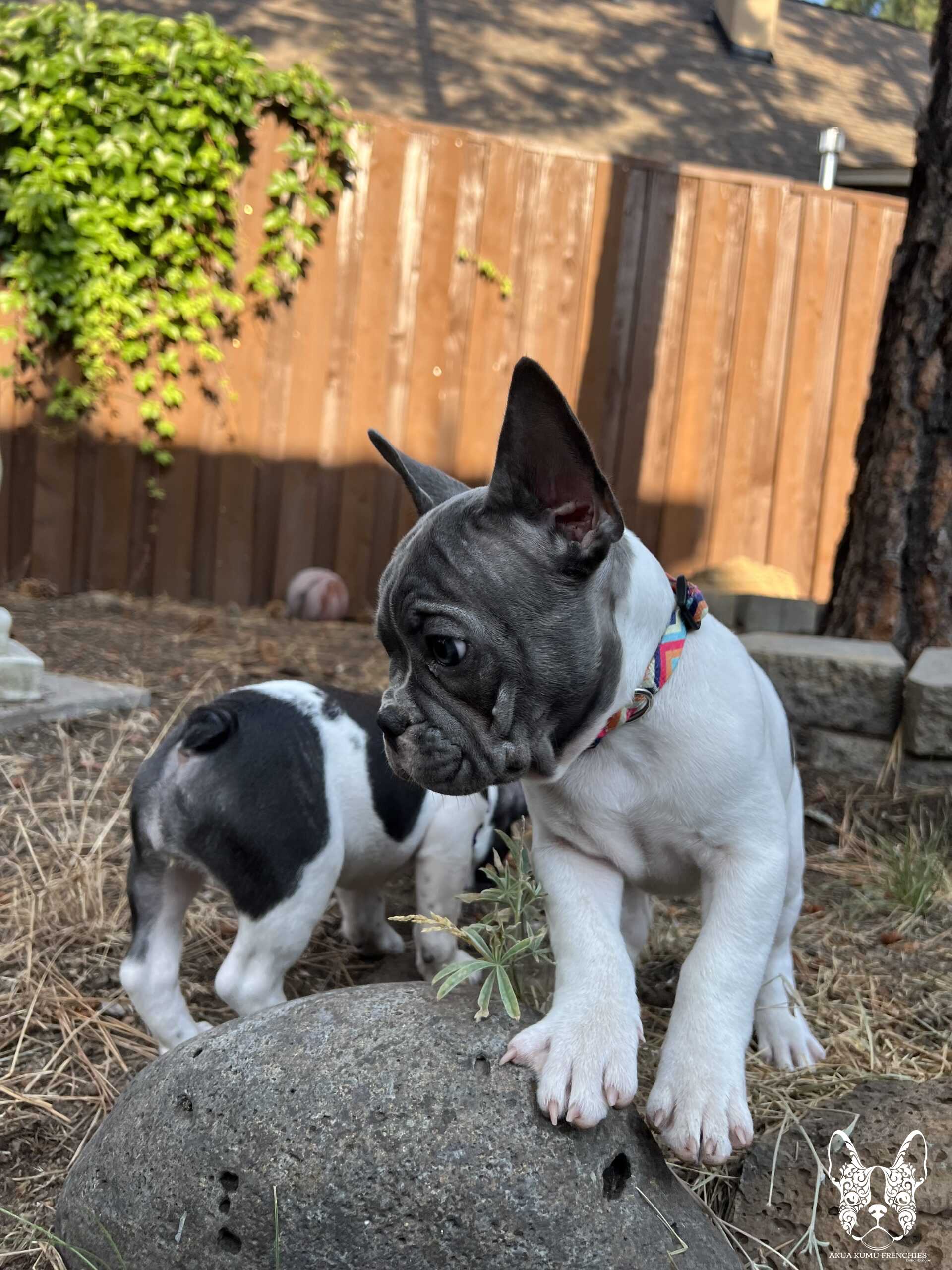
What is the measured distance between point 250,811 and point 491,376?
5.80m

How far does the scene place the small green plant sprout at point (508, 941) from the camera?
7.00 ft

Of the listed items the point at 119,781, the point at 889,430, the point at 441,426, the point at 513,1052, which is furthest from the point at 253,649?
the point at 513,1052

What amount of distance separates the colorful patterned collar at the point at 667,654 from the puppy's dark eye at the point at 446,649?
0.33 m

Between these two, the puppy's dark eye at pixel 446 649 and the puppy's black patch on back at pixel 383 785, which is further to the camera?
the puppy's black patch on back at pixel 383 785

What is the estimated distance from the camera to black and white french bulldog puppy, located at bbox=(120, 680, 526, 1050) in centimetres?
263

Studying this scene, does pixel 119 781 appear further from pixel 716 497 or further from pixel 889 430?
pixel 716 497

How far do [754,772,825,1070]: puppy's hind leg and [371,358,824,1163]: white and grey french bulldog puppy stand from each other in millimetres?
496

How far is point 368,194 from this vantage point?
25.0 ft

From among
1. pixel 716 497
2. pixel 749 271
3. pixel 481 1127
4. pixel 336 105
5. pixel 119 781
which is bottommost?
pixel 119 781

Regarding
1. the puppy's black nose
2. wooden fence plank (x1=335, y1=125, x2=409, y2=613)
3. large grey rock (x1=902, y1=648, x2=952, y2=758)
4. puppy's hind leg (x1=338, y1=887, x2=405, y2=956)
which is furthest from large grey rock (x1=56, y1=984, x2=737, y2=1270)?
wooden fence plank (x1=335, y1=125, x2=409, y2=613)

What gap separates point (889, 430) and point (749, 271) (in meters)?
3.98

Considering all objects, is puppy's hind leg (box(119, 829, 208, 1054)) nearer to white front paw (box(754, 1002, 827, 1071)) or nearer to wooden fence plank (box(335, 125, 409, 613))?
white front paw (box(754, 1002, 827, 1071))

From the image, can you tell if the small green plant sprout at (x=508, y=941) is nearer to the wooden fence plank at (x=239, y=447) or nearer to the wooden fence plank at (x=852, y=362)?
the wooden fence plank at (x=239, y=447)

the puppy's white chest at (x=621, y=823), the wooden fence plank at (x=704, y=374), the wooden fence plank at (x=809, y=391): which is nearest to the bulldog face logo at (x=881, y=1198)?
the puppy's white chest at (x=621, y=823)
